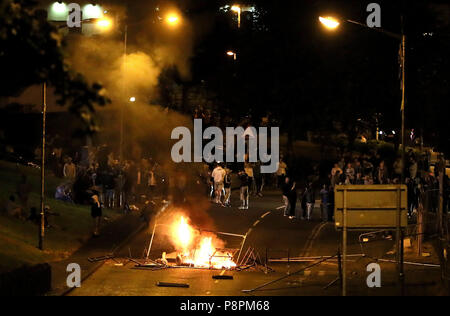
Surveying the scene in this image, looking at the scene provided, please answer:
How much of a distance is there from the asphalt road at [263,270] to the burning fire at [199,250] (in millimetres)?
391

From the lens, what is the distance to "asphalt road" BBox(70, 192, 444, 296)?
1291 centimetres

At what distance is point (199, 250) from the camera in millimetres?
16453

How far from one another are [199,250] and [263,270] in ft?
5.77

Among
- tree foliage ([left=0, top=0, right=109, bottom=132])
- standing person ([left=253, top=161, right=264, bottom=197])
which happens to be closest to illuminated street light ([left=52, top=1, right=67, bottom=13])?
standing person ([left=253, top=161, right=264, bottom=197])

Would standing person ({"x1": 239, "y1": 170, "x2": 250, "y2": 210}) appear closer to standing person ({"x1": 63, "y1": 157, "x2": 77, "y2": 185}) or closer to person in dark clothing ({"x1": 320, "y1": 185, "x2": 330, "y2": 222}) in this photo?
person in dark clothing ({"x1": 320, "y1": 185, "x2": 330, "y2": 222})

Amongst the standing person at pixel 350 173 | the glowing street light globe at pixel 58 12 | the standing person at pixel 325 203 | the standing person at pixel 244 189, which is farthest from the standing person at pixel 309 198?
the glowing street light globe at pixel 58 12

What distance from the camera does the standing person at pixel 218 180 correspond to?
25.4 meters

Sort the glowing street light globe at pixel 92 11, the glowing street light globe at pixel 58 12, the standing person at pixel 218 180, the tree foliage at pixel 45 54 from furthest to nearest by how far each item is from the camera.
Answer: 1. the glowing street light globe at pixel 58 12
2. the glowing street light globe at pixel 92 11
3. the standing person at pixel 218 180
4. the tree foliage at pixel 45 54

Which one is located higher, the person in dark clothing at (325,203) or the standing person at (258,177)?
the standing person at (258,177)

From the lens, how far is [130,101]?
30000 mm

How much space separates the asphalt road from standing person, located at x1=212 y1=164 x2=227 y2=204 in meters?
2.20

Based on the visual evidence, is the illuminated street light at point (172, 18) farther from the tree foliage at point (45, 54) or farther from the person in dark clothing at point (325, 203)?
the tree foliage at point (45, 54)
